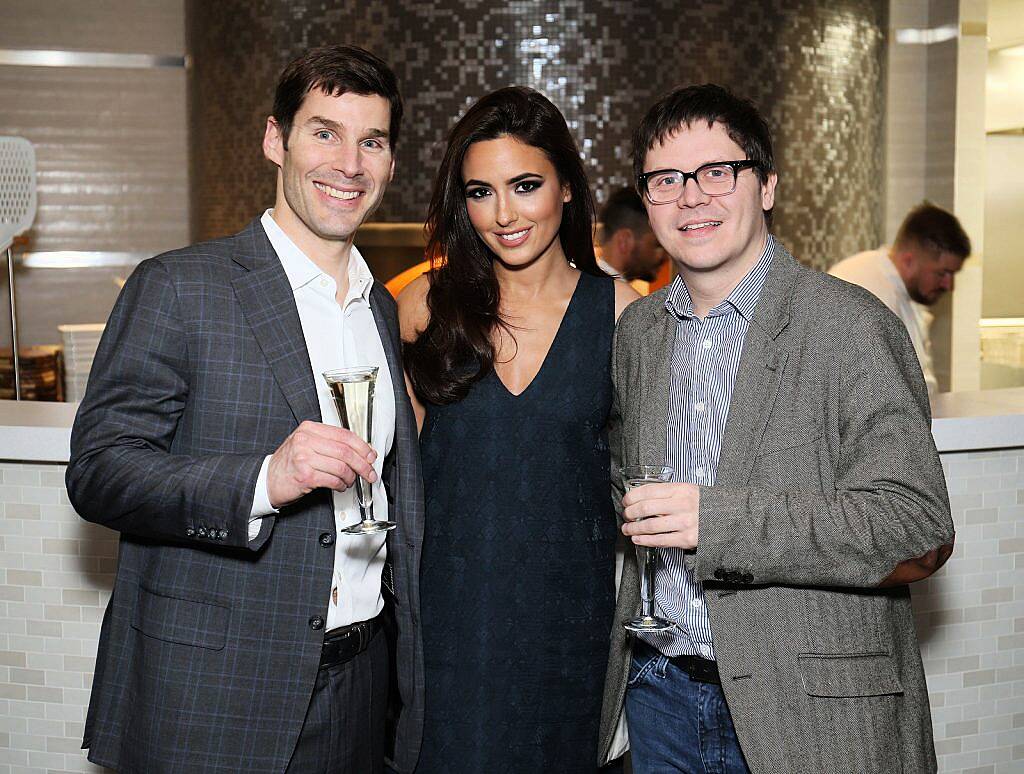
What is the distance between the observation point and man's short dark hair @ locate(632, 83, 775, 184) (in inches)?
71.9

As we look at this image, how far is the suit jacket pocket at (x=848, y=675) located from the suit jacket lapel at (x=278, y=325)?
911 millimetres

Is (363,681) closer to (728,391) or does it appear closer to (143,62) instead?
(728,391)

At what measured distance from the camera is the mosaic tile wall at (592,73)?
13.6ft

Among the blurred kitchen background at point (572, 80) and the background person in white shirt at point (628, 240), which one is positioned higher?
the blurred kitchen background at point (572, 80)

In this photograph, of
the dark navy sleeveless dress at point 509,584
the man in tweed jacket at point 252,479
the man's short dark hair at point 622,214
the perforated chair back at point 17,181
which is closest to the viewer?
the man in tweed jacket at point 252,479

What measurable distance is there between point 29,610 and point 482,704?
1.28m

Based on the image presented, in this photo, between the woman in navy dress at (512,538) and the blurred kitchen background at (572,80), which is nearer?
the woman in navy dress at (512,538)

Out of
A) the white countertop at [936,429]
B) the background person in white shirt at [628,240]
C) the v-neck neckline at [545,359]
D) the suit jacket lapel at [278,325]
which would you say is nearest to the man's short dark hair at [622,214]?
the background person in white shirt at [628,240]

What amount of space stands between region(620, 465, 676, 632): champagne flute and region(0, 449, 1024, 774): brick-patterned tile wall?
1.27 metres

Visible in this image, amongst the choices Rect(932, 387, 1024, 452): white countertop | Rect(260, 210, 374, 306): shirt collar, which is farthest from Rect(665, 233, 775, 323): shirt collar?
Rect(932, 387, 1024, 452): white countertop

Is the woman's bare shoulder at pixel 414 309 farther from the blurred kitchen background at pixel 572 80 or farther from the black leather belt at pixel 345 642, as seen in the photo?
the blurred kitchen background at pixel 572 80

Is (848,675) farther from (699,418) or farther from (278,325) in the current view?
(278,325)

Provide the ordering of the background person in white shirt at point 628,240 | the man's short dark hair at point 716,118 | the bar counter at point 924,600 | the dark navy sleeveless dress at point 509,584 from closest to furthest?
the man's short dark hair at point 716,118 < the dark navy sleeveless dress at point 509,584 < the bar counter at point 924,600 < the background person in white shirt at point 628,240

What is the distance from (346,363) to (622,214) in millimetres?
3126
